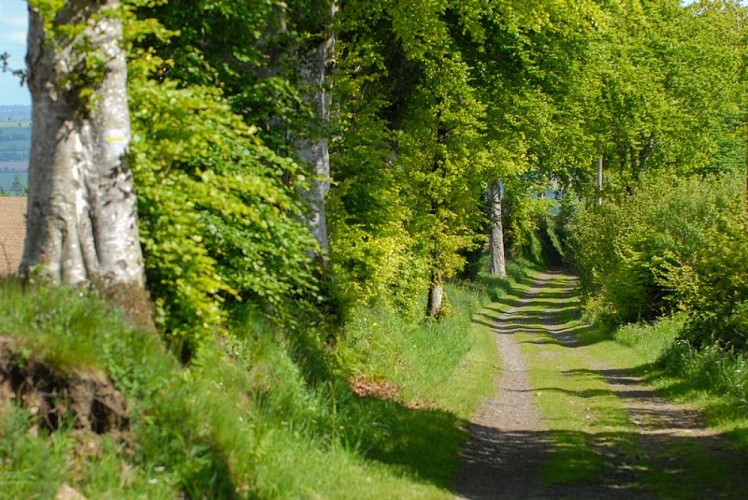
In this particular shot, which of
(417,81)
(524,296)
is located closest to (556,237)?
(524,296)

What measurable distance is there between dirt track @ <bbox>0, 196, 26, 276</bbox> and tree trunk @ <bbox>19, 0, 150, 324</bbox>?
9.36 metres

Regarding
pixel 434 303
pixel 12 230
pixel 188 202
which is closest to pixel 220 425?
pixel 188 202

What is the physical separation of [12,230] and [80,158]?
24471 millimetres

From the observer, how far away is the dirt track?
71.9 ft

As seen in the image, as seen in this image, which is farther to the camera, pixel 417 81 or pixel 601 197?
pixel 601 197

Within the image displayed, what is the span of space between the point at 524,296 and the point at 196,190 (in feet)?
168

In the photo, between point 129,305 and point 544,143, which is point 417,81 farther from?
point 129,305

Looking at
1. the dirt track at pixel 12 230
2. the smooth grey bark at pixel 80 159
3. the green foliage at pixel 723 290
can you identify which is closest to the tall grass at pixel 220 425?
the smooth grey bark at pixel 80 159

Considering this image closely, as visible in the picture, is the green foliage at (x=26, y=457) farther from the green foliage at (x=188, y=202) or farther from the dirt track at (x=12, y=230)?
the dirt track at (x=12, y=230)

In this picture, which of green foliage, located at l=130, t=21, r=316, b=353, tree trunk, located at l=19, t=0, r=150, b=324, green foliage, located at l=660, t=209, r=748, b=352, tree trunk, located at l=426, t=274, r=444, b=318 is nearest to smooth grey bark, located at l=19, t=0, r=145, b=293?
tree trunk, located at l=19, t=0, r=150, b=324

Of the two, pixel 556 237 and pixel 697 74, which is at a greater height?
pixel 697 74

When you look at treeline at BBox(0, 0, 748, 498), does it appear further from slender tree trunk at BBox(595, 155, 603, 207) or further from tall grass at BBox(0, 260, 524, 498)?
slender tree trunk at BBox(595, 155, 603, 207)

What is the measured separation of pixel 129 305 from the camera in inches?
347

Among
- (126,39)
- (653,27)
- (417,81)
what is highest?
(653,27)
